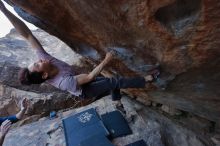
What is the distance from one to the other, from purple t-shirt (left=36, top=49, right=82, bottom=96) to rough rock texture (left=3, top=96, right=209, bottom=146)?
1703mm

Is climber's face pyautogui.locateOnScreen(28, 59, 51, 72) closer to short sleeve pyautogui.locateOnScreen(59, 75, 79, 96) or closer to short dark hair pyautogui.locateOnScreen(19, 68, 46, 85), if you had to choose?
short dark hair pyautogui.locateOnScreen(19, 68, 46, 85)

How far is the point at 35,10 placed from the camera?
10.9 feet

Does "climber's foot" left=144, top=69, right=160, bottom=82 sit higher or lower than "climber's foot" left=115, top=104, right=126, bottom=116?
higher

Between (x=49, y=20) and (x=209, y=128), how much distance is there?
11.9 feet

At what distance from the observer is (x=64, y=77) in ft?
11.5

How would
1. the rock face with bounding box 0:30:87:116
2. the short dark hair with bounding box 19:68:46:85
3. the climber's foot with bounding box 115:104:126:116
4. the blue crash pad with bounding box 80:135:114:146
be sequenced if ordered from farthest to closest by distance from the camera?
1. the rock face with bounding box 0:30:87:116
2. the climber's foot with bounding box 115:104:126:116
3. the blue crash pad with bounding box 80:135:114:146
4. the short dark hair with bounding box 19:68:46:85

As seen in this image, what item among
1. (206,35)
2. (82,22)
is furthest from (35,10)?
(206,35)

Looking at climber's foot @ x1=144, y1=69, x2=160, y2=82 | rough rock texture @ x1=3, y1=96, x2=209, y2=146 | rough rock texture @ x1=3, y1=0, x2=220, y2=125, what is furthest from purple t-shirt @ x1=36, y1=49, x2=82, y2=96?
rough rock texture @ x1=3, y1=96, x2=209, y2=146

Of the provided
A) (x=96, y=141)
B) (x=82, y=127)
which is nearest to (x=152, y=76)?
(x=96, y=141)

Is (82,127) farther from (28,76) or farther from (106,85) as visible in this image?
(28,76)

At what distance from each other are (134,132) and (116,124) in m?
0.39

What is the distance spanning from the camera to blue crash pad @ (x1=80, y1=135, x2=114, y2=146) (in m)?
4.57

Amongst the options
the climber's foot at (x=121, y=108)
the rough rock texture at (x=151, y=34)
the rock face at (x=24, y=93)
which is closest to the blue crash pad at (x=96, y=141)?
the climber's foot at (x=121, y=108)

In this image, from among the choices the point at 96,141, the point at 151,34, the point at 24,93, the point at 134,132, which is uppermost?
the point at 151,34
